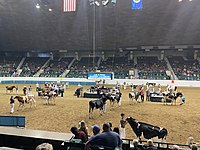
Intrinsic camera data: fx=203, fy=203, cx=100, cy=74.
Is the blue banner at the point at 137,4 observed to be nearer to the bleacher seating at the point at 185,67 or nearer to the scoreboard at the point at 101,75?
the scoreboard at the point at 101,75

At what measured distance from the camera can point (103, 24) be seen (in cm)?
3666

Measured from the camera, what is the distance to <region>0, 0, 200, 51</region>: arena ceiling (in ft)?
107

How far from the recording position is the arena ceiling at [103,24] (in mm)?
32625

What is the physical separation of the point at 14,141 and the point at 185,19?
33.5 m

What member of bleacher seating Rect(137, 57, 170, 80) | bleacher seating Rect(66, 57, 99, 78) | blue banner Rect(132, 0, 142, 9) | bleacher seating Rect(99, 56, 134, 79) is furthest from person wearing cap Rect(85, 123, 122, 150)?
bleacher seating Rect(66, 57, 99, 78)

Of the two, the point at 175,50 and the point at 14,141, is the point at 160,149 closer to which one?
the point at 14,141

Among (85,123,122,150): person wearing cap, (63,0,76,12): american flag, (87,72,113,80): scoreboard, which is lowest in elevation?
(85,123,122,150): person wearing cap

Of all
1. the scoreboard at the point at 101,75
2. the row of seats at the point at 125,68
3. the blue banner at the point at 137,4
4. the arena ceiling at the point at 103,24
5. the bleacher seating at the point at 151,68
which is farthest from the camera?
the row of seats at the point at 125,68

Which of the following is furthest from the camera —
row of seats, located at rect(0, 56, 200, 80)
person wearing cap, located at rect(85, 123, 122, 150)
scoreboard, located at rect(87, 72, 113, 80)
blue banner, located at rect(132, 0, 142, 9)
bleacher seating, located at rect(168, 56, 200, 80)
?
row of seats, located at rect(0, 56, 200, 80)

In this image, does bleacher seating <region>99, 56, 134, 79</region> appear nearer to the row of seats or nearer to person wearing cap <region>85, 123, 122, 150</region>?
the row of seats

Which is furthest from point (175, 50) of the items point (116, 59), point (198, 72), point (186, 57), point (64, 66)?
point (64, 66)

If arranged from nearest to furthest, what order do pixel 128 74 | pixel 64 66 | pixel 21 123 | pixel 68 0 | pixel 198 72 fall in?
1. pixel 21 123
2. pixel 68 0
3. pixel 198 72
4. pixel 128 74
5. pixel 64 66

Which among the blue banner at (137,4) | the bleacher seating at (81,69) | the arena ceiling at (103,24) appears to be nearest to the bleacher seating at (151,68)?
the arena ceiling at (103,24)

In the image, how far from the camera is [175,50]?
1843 inches
